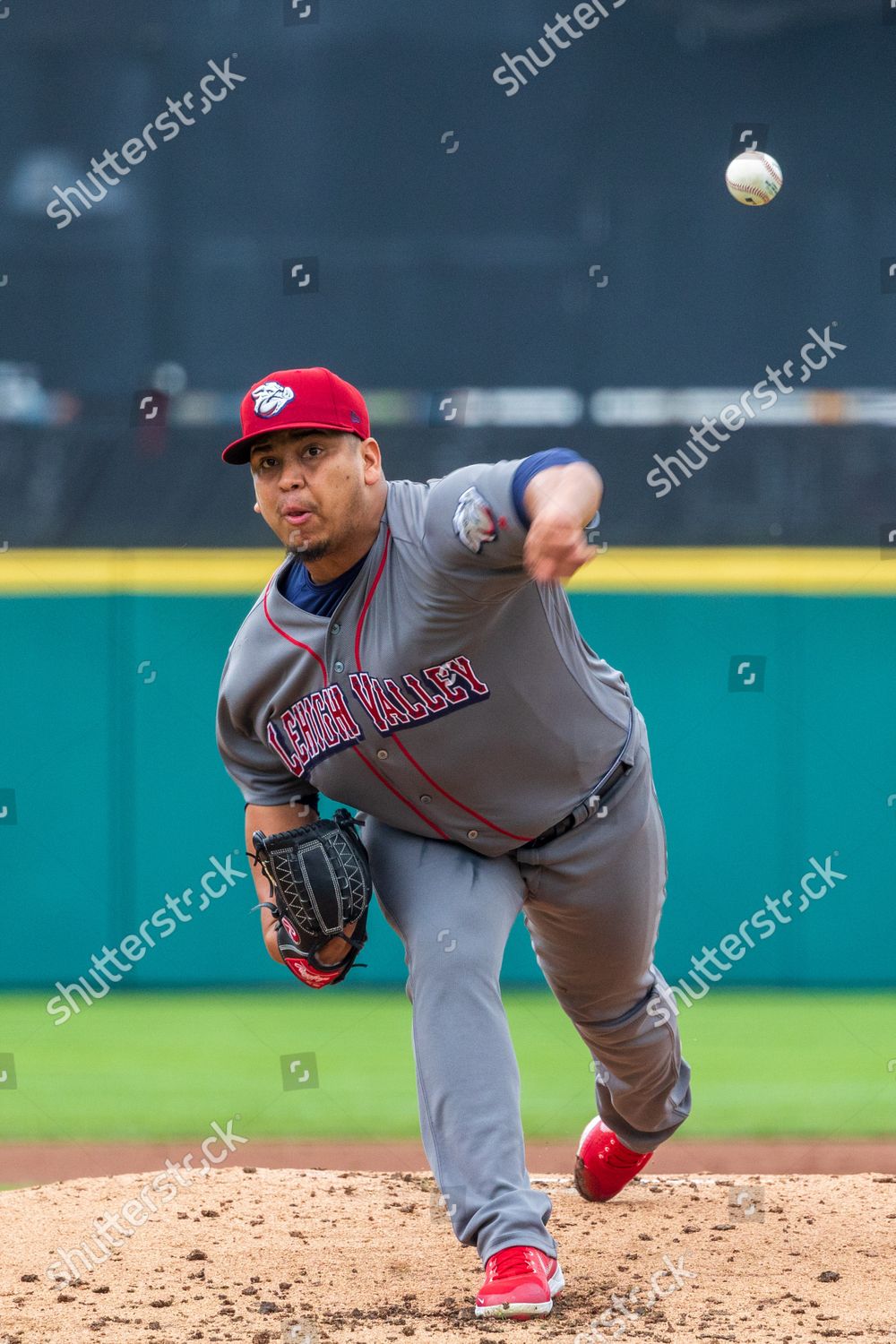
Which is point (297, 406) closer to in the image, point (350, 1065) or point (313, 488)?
point (313, 488)

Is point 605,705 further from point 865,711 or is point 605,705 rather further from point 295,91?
point 295,91

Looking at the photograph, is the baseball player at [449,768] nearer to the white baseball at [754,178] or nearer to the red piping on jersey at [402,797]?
the red piping on jersey at [402,797]

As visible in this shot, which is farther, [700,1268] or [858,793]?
[858,793]

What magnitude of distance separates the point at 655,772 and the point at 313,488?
2902 mm

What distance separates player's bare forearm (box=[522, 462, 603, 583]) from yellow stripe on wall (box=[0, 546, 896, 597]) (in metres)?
3.13

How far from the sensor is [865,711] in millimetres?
4969

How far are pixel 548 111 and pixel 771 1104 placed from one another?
10.6 ft

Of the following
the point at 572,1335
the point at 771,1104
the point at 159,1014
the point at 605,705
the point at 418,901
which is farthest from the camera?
the point at 159,1014

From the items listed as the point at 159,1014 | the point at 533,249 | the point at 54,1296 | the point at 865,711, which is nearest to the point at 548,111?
the point at 533,249

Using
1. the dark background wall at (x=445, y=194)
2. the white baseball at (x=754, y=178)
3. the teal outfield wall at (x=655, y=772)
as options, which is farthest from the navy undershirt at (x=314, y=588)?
the dark background wall at (x=445, y=194)

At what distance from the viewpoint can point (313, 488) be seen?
217 centimetres

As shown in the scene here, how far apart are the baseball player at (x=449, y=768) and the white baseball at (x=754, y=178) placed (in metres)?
2.43

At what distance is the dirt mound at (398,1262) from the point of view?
2195mm

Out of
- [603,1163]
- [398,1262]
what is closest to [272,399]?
[398,1262]
